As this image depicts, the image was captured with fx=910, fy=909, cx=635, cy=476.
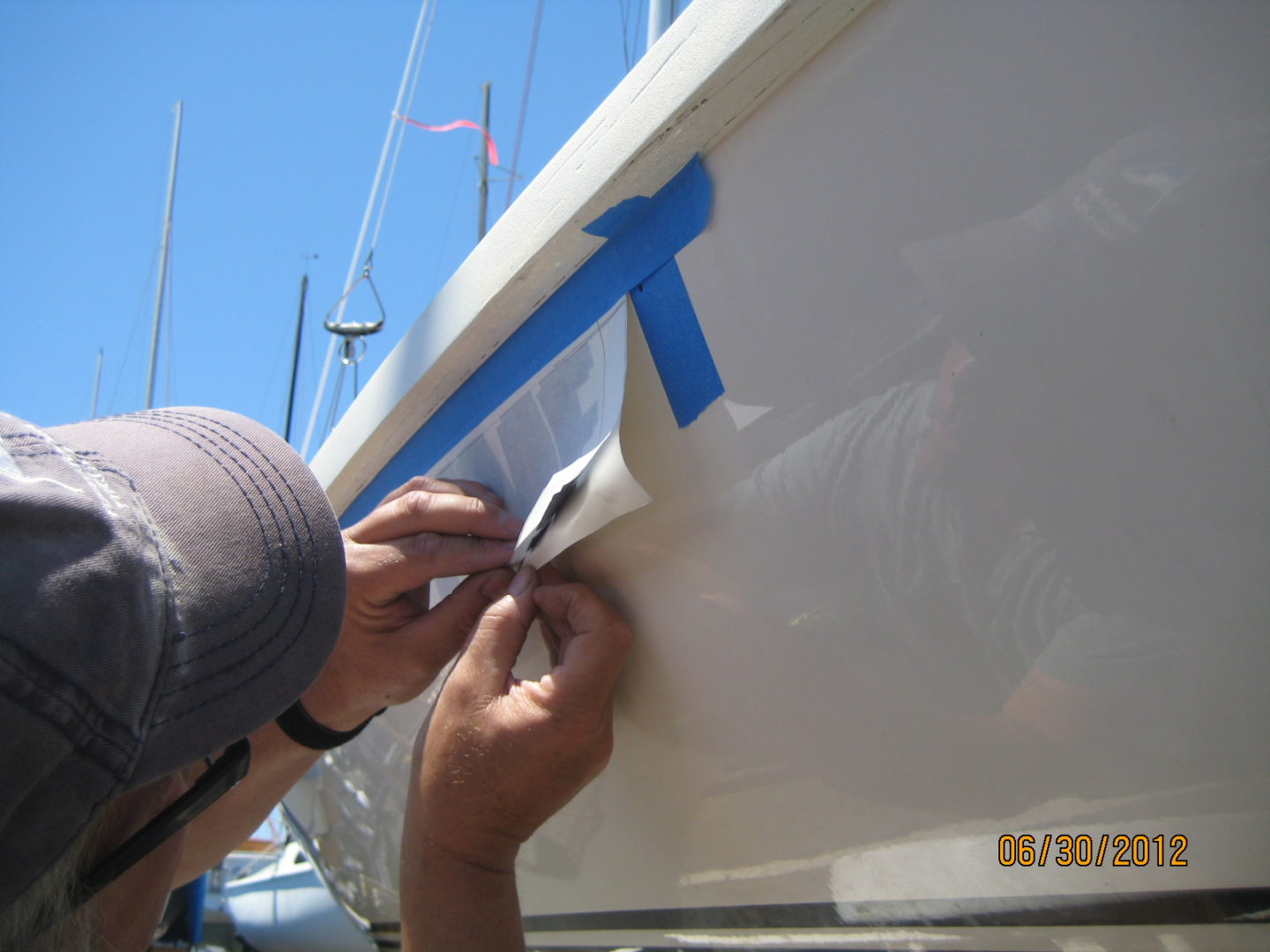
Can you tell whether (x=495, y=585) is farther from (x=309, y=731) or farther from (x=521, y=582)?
(x=309, y=731)

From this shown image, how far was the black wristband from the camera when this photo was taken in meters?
1.18

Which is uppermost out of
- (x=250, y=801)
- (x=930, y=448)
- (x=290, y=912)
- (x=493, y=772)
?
(x=930, y=448)

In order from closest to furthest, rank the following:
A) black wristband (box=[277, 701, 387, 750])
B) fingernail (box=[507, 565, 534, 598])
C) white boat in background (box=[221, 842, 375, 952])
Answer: fingernail (box=[507, 565, 534, 598]) < black wristband (box=[277, 701, 387, 750]) < white boat in background (box=[221, 842, 375, 952])

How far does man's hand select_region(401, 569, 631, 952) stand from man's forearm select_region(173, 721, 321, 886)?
1.32 ft

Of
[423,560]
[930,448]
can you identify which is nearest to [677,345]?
[930,448]

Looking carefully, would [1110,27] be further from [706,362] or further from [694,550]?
[694,550]

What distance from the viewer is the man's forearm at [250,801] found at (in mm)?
1213

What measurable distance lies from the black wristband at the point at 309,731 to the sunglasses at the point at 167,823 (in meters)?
0.54

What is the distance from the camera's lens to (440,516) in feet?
3.28

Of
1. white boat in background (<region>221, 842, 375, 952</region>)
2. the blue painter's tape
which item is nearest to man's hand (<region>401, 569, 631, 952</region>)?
the blue painter's tape

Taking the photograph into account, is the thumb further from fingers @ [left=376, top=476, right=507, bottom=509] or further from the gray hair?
the gray hair

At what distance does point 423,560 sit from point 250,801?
0.59 m

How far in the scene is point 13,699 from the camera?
0.39 meters
